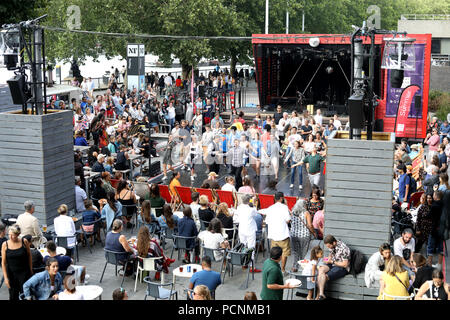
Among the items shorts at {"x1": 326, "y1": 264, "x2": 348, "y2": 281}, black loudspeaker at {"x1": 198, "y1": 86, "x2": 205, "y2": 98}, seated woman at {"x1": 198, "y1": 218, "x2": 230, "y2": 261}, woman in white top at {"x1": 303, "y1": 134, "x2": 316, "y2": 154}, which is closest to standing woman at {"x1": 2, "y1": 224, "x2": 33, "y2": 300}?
seated woman at {"x1": 198, "y1": 218, "x2": 230, "y2": 261}

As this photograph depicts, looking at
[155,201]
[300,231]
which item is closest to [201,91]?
[155,201]

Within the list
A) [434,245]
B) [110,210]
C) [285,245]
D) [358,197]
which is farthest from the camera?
[110,210]

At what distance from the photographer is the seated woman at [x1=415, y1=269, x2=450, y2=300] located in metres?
8.38

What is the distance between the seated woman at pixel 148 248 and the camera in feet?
34.5

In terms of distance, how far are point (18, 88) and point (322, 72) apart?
64.0 feet

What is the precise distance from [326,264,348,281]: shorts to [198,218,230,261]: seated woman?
6.44 feet

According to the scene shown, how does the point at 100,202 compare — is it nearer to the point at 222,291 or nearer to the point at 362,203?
the point at 222,291

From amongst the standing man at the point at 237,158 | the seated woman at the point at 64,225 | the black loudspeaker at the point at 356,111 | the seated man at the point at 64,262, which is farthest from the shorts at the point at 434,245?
the seated woman at the point at 64,225

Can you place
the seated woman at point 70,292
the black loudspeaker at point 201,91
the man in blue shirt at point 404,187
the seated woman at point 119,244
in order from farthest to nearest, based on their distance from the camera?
the black loudspeaker at point 201,91 < the man in blue shirt at point 404,187 < the seated woman at point 119,244 < the seated woman at point 70,292

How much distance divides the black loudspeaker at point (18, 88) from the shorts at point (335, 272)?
6.61 m

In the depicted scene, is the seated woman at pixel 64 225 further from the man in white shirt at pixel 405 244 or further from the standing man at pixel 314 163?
the standing man at pixel 314 163

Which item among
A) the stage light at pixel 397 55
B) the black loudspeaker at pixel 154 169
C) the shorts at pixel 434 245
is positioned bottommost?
the shorts at pixel 434 245

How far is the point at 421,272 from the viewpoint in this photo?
9102mm

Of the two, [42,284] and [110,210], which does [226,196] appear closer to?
[110,210]
